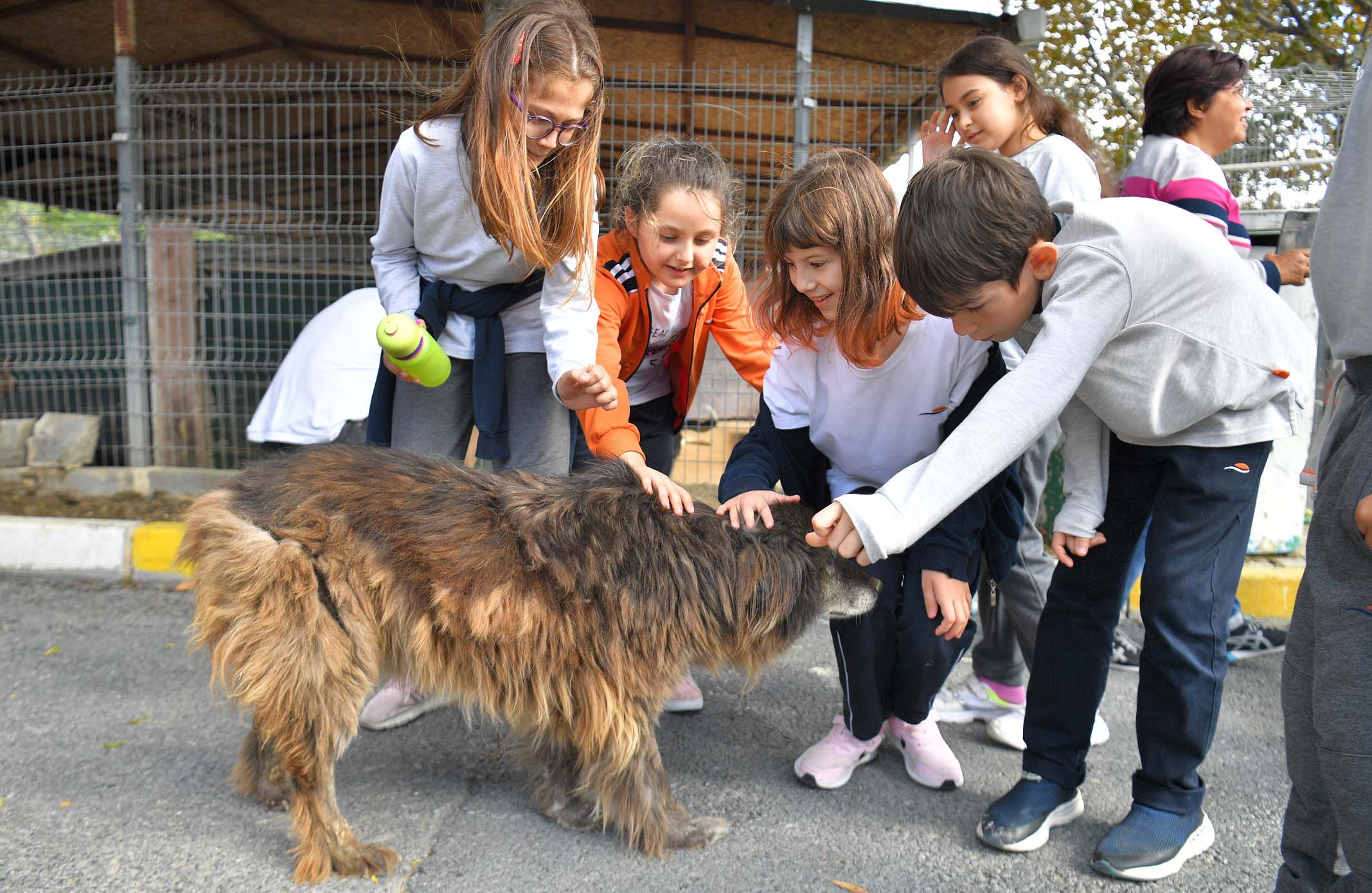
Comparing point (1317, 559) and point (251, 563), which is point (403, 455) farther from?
point (1317, 559)

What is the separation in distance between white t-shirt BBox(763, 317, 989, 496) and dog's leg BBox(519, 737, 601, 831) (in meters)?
1.14

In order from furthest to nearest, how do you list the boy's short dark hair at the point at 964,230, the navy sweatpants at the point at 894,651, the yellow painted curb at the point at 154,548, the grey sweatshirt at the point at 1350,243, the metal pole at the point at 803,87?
the metal pole at the point at 803,87, the yellow painted curb at the point at 154,548, the navy sweatpants at the point at 894,651, the boy's short dark hair at the point at 964,230, the grey sweatshirt at the point at 1350,243

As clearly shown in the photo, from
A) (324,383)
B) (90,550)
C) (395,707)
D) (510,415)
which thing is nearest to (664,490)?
(510,415)

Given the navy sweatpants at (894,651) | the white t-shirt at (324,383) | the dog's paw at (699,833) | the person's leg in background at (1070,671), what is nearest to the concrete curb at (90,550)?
the white t-shirt at (324,383)

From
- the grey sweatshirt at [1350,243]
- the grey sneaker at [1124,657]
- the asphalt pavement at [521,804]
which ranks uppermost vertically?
the grey sweatshirt at [1350,243]

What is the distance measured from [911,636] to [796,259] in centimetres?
114

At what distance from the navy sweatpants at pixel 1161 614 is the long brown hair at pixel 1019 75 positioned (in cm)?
139

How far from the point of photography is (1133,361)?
206 centimetres

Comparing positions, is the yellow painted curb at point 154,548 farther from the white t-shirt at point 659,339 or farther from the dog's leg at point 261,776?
the white t-shirt at point 659,339

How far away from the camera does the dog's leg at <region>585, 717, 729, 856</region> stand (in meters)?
2.41

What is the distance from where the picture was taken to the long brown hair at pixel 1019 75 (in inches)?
126

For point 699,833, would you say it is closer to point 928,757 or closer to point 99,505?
point 928,757

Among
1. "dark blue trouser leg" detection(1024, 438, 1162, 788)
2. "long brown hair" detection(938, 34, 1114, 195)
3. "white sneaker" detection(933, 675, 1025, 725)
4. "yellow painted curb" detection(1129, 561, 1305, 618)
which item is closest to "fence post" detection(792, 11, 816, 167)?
"long brown hair" detection(938, 34, 1114, 195)

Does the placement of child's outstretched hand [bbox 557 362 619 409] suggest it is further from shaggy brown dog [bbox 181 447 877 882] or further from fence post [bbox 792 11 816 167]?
fence post [bbox 792 11 816 167]
